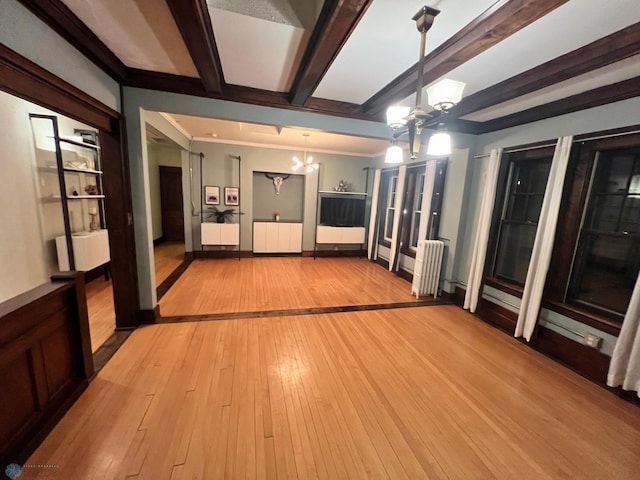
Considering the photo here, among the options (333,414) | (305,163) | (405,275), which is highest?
(305,163)

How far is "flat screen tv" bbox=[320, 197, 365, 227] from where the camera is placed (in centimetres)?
614

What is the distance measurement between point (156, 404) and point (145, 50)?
2.71 meters

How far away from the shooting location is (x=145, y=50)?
1990 mm

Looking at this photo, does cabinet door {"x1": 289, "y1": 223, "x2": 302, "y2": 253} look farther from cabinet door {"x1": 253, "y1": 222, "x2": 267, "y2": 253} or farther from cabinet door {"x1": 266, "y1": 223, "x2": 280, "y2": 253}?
cabinet door {"x1": 253, "y1": 222, "x2": 267, "y2": 253}

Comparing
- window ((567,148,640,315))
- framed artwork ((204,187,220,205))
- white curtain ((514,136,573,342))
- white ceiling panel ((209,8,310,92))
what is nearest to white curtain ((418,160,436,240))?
white curtain ((514,136,573,342))

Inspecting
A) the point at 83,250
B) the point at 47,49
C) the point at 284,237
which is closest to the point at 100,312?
the point at 83,250

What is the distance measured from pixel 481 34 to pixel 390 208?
431 cm

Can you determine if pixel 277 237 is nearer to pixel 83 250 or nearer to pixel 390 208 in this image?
pixel 390 208

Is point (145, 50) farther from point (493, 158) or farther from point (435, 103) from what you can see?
point (493, 158)

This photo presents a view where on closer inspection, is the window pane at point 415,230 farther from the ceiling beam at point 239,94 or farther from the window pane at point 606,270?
the window pane at point 606,270

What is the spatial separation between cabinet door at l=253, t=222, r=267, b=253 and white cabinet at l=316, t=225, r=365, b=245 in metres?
1.29

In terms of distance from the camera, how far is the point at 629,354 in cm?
200

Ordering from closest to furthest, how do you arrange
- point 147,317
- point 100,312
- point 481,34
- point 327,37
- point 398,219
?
point 481,34 < point 327,37 < point 147,317 < point 100,312 < point 398,219

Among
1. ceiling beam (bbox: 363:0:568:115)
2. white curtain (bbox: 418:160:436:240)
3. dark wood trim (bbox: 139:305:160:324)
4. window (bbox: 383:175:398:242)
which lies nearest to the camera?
ceiling beam (bbox: 363:0:568:115)
